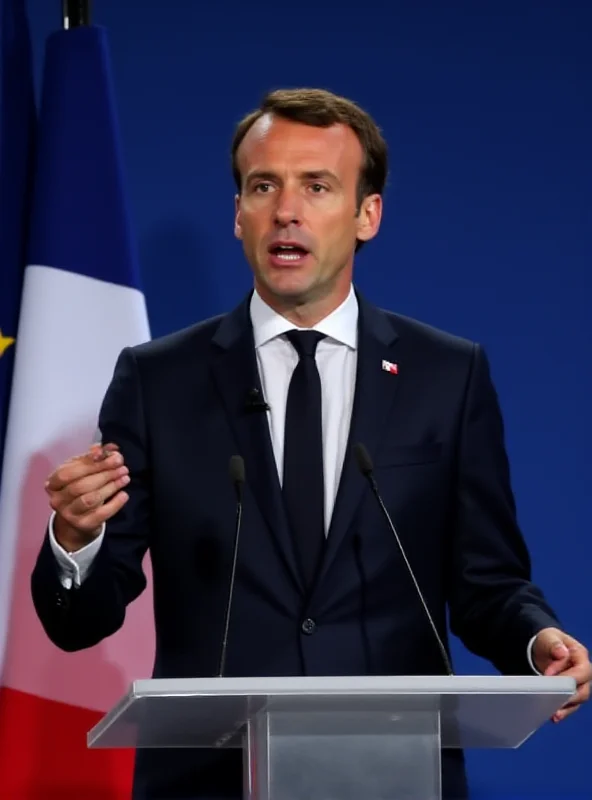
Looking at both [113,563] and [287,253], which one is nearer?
[113,563]

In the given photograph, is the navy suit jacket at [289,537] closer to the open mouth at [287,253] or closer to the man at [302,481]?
the man at [302,481]

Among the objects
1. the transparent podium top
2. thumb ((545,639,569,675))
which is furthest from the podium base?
thumb ((545,639,569,675))

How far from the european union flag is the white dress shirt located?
82 centimetres

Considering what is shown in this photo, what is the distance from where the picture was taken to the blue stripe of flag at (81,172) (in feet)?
10.0

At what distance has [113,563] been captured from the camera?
2223mm

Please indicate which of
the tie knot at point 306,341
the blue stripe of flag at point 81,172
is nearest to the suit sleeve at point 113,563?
the tie knot at point 306,341

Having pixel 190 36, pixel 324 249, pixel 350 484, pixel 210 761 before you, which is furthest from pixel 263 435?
pixel 190 36

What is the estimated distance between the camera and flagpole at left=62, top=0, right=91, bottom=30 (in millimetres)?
3098

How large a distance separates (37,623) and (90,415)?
0.42m

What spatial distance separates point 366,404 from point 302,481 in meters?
0.17

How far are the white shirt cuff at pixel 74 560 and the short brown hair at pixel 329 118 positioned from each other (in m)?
0.77

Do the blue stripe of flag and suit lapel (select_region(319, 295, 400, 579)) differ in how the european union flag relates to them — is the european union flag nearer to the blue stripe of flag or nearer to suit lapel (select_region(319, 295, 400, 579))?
the blue stripe of flag

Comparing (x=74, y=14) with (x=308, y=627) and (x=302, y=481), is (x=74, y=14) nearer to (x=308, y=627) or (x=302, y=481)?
(x=302, y=481)

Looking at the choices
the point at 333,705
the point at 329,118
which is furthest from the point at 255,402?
the point at 333,705
